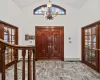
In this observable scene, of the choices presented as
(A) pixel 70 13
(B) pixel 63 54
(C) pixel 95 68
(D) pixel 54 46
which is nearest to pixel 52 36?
(D) pixel 54 46

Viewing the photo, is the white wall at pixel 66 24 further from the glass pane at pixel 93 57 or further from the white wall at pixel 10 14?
the glass pane at pixel 93 57

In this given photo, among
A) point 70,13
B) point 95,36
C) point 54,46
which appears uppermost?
point 70,13

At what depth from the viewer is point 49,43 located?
8273 millimetres

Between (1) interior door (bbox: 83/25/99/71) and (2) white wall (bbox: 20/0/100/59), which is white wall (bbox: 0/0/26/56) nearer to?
(2) white wall (bbox: 20/0/100/59)

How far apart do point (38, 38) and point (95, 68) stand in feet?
13.5

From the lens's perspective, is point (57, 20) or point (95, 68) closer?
point (95, 68)

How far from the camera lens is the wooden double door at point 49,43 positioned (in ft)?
26.9

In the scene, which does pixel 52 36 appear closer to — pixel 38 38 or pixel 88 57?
pixel 38 38

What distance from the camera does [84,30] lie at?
24.3ft

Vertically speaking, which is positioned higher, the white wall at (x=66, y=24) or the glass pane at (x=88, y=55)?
the white wall at (x=66, y=24)

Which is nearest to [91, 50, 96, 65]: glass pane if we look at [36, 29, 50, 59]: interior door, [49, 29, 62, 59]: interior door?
[49, 29, 62, 59]: interior door

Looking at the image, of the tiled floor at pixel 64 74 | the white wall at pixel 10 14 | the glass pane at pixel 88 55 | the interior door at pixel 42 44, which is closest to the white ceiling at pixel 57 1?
the white wall at pixel 10 14

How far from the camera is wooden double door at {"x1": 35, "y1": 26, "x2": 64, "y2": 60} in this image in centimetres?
820

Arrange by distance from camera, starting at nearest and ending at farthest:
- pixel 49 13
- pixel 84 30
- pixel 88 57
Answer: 1. pixel 49 13
2. pixel 88 57
3. pixel 84 30
